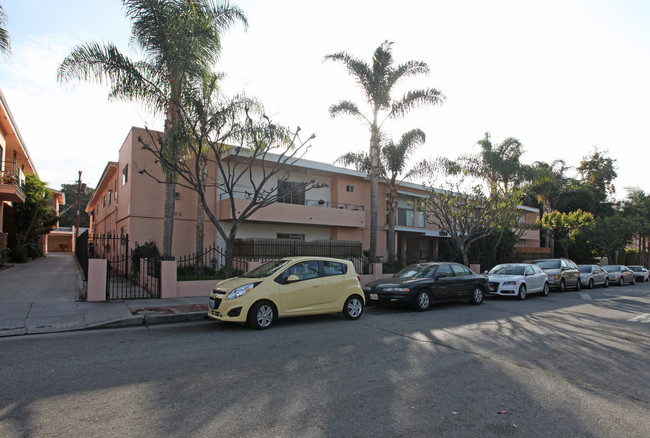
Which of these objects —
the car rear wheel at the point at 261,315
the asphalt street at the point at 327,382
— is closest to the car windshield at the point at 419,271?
the asphalt street at the point at 327,382

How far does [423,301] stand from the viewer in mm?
11742

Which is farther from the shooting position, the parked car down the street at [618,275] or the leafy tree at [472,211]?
the parked car down the street at [618,275]

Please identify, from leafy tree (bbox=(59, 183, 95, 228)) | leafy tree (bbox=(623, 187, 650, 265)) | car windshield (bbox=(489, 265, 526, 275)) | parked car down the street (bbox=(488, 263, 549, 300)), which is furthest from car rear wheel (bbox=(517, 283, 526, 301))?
leafy tree (bbox=(59, 183, 95, 228))

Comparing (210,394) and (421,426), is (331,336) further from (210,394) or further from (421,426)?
(421,426)

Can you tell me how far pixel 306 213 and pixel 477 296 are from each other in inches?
410

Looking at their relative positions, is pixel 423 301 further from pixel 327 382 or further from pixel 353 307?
pixel 327 382

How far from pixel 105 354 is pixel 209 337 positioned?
185 centimetres

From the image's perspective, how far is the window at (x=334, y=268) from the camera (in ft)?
32.1

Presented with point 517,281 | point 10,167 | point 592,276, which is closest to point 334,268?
point 517,281

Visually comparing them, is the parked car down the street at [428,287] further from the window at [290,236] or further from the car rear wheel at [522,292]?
the window at [290,236]

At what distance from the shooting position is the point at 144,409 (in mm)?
4320

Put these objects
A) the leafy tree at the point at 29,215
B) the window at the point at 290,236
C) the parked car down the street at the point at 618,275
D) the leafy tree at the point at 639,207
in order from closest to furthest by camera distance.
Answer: the window at the point at 290,236 → the leafy tree at the point at 29,215 → the parked car down the street at the point at 618,275 → the leafy tree at the point at 639,207

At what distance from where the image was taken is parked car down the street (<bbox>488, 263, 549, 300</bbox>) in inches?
593

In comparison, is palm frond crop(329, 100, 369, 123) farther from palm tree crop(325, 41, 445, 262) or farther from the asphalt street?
the asphalt street
